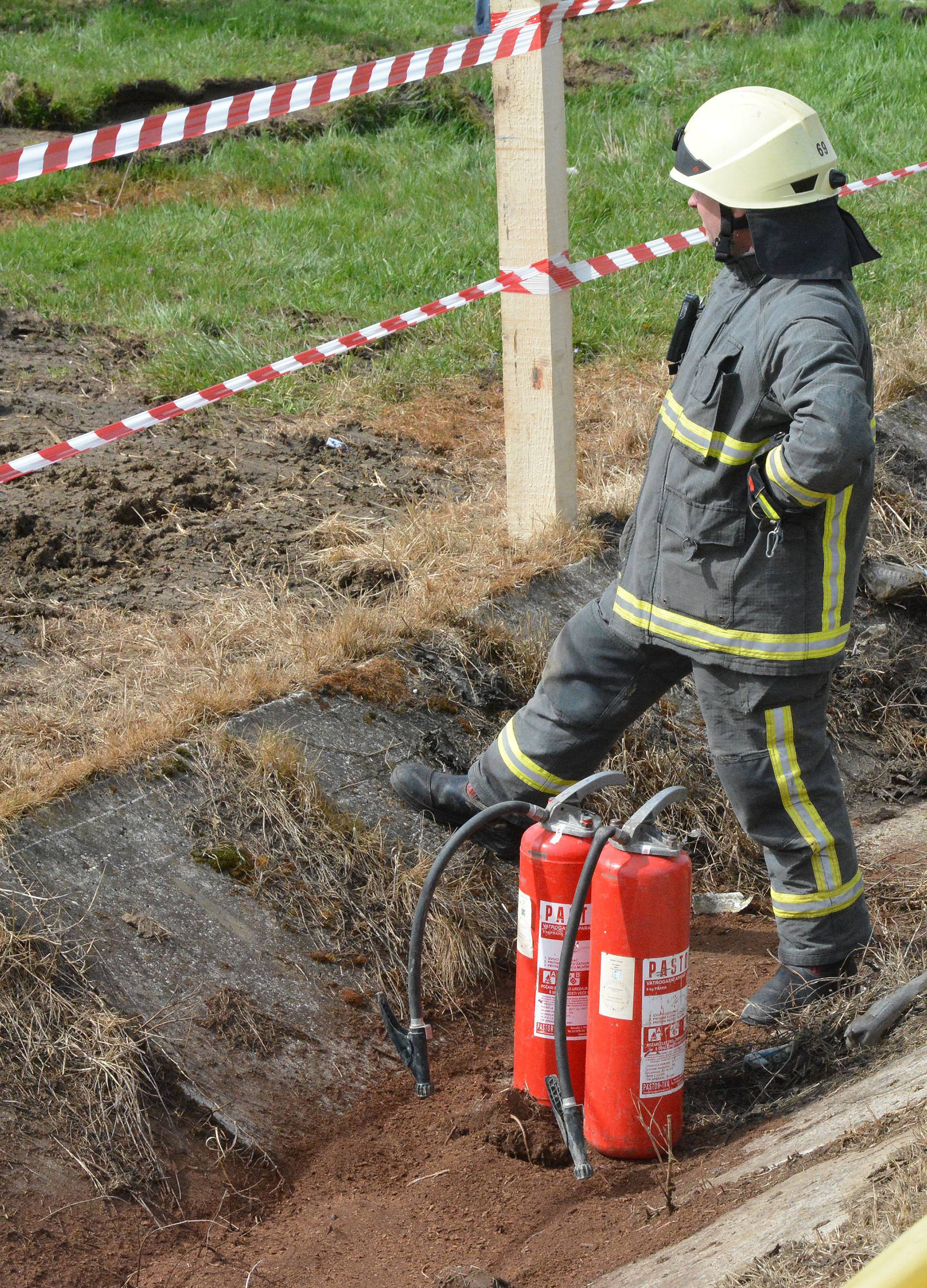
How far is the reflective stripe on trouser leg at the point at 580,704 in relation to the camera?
3.33 m

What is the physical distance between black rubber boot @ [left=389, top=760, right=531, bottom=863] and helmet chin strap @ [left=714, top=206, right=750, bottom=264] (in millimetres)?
1568

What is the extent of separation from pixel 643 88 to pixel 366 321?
5.02 metres

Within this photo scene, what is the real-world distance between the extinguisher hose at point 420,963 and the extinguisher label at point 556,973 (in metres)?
0.23

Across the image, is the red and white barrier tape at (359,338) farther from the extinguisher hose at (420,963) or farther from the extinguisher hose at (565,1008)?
the extinguisher hose at (565,1008)

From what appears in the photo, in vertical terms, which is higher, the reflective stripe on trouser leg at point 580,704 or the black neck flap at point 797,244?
the black neck flap at point 797,244

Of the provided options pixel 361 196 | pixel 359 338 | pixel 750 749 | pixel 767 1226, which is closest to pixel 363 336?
pixel 359 338

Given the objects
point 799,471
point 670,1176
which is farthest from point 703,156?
point 670,1176

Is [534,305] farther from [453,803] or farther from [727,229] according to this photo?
[453,803]

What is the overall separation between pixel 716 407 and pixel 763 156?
546mm

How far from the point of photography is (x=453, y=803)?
3676mm

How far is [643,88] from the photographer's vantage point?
10523 millimetres

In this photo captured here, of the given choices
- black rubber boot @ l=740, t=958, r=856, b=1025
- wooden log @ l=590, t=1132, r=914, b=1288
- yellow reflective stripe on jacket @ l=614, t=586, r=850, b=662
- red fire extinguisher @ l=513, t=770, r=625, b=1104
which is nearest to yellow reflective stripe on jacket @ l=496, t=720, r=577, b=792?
red fire extinguisher @ l=513, t=770, r=625, b=1104

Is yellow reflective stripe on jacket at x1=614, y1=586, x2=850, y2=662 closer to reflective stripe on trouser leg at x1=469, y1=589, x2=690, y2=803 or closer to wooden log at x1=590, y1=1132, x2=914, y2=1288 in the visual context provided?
reflective stripe on trouser leg at x1=469, y1=589, x2=690, y2=803

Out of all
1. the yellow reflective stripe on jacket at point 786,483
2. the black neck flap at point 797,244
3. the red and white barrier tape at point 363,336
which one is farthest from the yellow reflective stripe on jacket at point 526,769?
the red and white barrier tape at point 363,336
